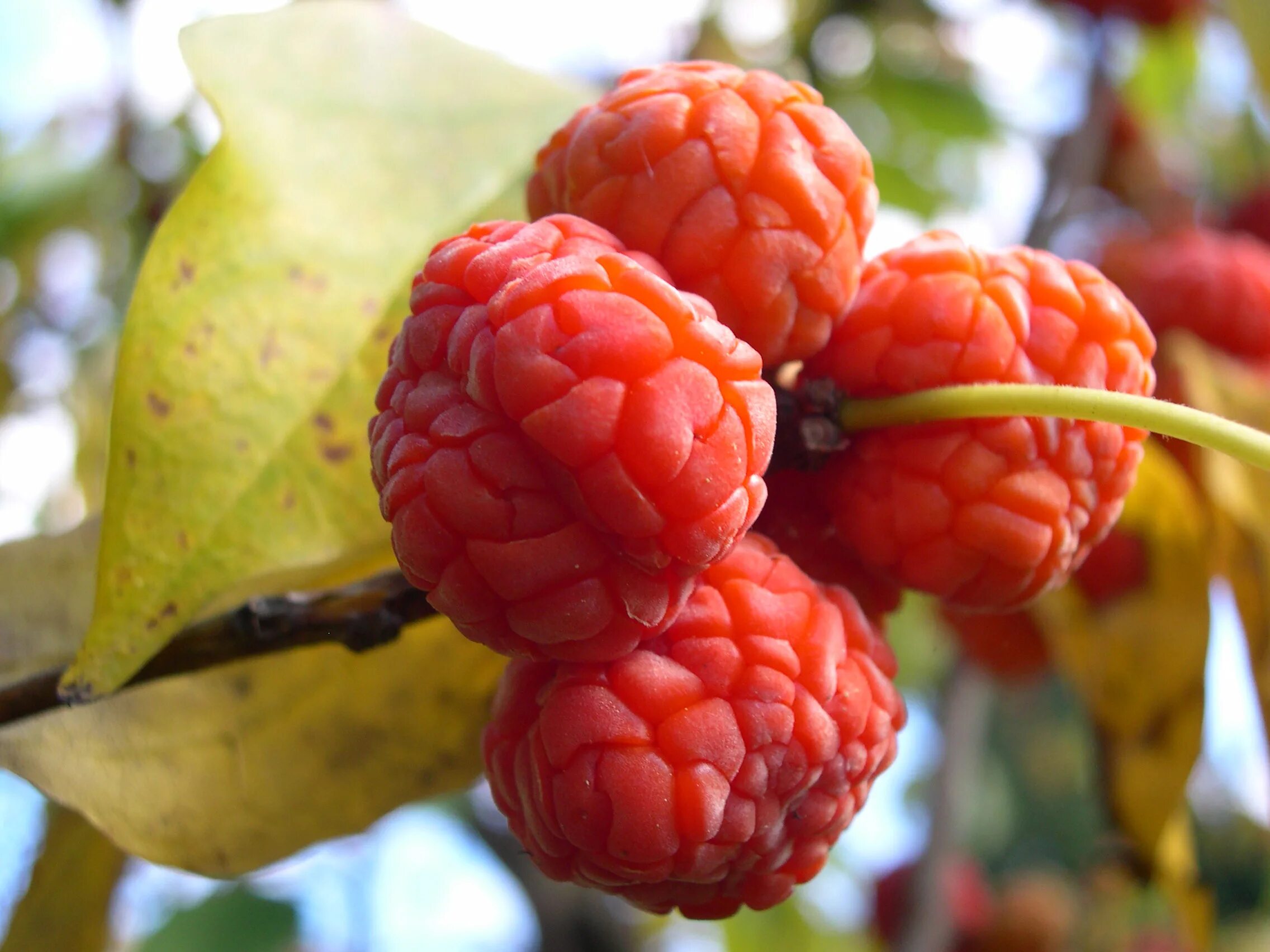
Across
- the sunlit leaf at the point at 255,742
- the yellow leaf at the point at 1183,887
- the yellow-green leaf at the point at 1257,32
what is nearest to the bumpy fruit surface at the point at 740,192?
the sunlit leaf at the point at 255,742

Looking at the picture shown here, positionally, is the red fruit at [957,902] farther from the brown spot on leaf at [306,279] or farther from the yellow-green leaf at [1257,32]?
the brown spot on leaf at [306,279]

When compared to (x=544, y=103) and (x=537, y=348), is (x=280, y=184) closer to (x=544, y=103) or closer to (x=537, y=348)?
(x=544, y=103)

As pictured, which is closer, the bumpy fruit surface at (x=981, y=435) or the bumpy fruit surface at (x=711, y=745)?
the bumpy fruit surface at (x=711, y=745)

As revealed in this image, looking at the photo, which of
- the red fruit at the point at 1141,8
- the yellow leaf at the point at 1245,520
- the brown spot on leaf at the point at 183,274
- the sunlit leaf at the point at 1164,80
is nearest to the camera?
the brown spot on leaf at the point at 183,274

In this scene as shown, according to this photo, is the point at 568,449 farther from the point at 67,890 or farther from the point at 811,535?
the point at 67,890

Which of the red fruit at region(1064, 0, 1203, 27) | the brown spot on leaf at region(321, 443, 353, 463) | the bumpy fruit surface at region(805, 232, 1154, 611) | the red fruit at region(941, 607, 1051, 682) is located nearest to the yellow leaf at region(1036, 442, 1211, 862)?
the red fruit at region(941, 607, 1051, 682)

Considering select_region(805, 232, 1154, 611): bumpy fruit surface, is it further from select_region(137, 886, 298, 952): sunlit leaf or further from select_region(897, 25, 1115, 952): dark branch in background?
select_region(137, 886, 298, 952): sunlit leaf

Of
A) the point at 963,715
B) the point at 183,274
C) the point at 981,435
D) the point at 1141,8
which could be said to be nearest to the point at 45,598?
the point at 183,274
